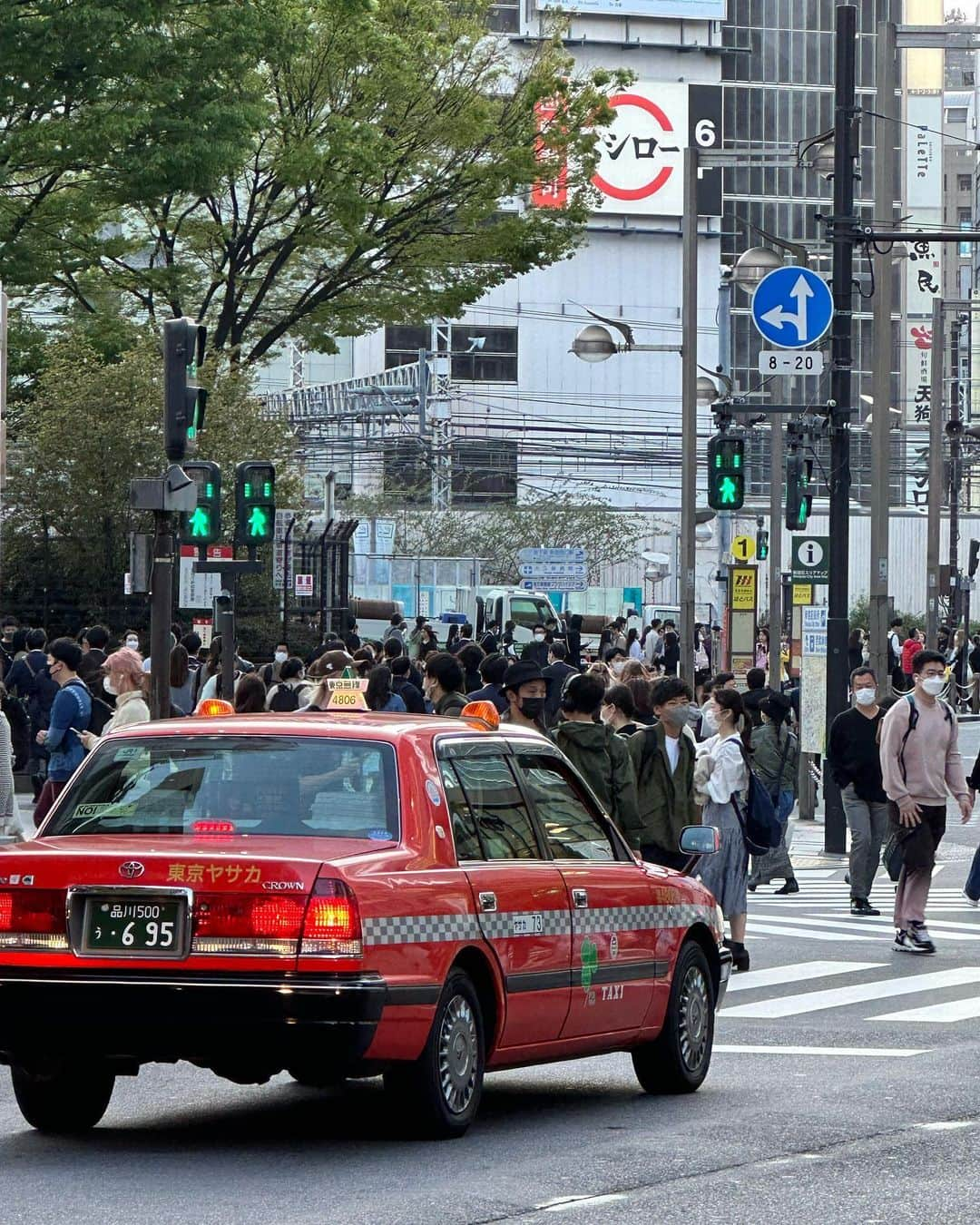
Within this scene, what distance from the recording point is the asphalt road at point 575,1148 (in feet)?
22.9

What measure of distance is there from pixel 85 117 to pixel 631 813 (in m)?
18.9

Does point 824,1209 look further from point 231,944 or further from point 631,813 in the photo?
point 631,813

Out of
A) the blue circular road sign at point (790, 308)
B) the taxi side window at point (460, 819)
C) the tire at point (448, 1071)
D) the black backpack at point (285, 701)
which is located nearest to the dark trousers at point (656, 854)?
the taxi side window at point (460, 819)

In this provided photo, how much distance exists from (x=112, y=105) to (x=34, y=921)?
75.8ft

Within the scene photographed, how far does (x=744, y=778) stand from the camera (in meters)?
13.8

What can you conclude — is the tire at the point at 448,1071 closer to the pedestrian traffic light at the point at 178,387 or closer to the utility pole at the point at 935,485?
the pedestrian traffic light at the point at 178,387

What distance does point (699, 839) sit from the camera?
991 cm

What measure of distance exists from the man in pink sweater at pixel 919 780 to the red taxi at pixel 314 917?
21.0 feet

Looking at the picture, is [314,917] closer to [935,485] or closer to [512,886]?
[512,886]

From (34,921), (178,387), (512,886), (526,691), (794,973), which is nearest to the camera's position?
(34,921)

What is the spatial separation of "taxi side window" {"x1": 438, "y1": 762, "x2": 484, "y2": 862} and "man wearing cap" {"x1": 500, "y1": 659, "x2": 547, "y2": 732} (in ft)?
14.8

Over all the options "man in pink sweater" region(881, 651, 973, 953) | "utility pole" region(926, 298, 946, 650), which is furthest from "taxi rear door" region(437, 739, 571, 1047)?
"utility pole" region(926, 298, 946, 650)

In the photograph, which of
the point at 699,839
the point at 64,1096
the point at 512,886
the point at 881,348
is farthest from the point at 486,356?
the point at 64,1096

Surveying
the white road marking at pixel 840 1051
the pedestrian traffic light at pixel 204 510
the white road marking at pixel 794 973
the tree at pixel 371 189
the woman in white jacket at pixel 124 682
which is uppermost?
the tree at pixel 371 189
